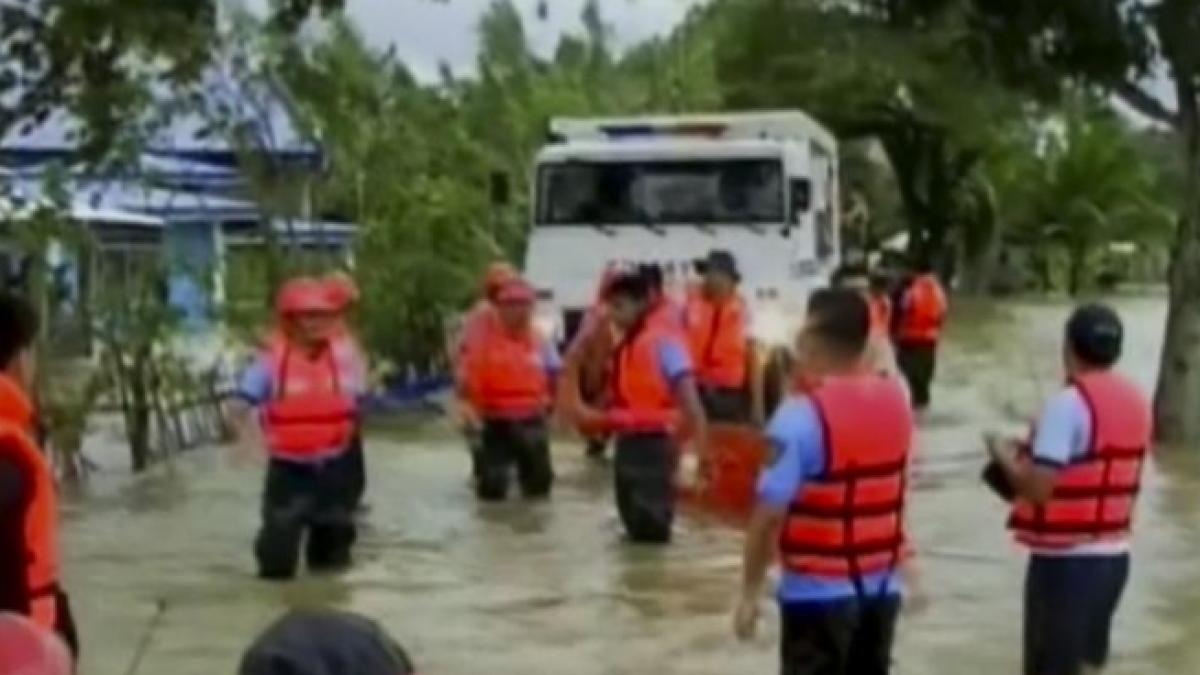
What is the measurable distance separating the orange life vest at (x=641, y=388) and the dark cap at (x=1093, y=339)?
6.16 meters

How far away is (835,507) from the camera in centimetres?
864

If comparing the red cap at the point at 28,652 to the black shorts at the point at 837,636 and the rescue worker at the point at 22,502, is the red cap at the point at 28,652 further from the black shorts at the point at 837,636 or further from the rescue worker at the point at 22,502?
the black shorts at the point at 837,636

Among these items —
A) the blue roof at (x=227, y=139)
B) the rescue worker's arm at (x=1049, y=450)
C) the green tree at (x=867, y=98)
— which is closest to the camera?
the rescue worker's arm at (x=1049, y=450)

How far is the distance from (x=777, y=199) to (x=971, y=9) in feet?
9.68

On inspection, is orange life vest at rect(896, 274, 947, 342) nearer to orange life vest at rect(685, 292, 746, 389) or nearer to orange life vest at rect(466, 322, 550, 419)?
orange life vest at rect(685, 292, 746, 389)

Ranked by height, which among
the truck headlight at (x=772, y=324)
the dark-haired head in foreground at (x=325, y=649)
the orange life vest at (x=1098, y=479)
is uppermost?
the dark-haired head in foreground at (x=325, y=649)

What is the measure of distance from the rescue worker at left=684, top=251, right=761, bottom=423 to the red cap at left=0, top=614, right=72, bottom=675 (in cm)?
1626

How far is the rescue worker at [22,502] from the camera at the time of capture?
23.5 feet

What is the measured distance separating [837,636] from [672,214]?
56.8 feet

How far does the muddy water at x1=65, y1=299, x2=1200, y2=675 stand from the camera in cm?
1288

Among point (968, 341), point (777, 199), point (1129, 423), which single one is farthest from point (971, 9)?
point (968, 341)

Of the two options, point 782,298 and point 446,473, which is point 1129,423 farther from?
point 782,298

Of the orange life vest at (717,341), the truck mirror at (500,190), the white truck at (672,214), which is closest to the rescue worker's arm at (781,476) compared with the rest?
the orange life vest at (717,341)

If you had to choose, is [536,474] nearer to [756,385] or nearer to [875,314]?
[756,385]
